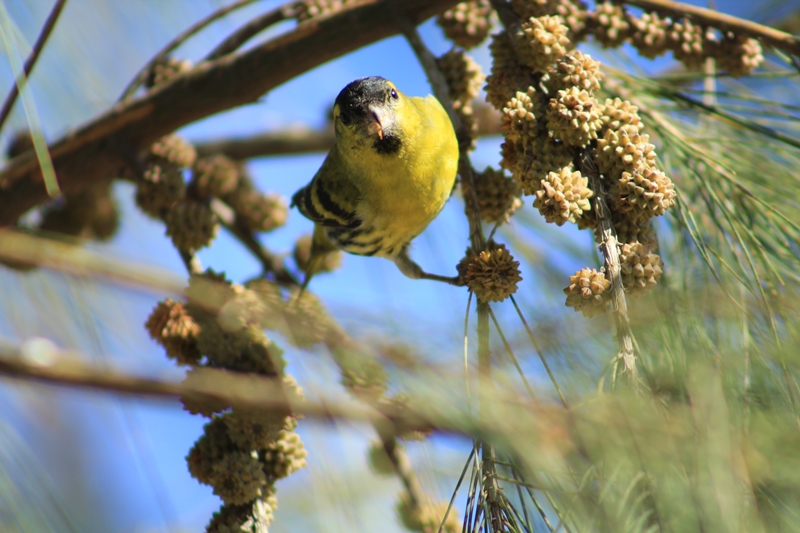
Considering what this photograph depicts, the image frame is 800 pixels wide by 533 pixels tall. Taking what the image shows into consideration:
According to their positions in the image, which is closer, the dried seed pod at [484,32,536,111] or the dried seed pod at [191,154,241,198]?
the dried seed pod at [484,32,536,111]

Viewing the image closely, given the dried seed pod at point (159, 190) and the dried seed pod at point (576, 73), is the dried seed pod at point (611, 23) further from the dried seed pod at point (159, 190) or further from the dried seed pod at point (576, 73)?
the dried seed pod at point (159, 190)

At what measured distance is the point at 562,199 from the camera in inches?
36.3

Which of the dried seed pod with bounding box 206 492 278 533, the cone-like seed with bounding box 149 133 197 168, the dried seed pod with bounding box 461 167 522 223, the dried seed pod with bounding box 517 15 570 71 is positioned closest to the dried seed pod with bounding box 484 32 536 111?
the dried seed pod with bounding box 517 15 570 71

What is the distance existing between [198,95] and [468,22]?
69cm

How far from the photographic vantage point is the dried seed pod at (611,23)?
4.56 ft

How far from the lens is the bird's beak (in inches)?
67.4

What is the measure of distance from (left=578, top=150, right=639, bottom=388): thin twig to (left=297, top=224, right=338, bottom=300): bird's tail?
134cm

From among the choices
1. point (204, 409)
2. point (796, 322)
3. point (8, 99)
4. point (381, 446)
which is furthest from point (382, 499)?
point (8, 99)

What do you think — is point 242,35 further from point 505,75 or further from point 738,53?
point 738,53

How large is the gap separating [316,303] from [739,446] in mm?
707

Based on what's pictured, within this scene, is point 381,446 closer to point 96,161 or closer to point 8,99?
point 96,161

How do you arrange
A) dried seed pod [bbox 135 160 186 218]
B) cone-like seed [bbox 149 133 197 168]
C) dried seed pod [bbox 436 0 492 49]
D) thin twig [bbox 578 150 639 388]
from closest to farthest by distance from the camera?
1. thin twig [bbox 578 150 639 388]
2. dried seed pod [bbox 436 0 492 49]
3. dried seed pod [bbox 135 160 186 218]
4. cone-like seed [bbox 149 133 197 168]

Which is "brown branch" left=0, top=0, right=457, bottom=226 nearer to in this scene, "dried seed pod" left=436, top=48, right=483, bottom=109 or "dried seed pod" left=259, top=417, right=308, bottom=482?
"dried seed pod" left=436, top=48, right=483, bottom=109

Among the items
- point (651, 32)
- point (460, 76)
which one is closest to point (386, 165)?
point (460, 76)
